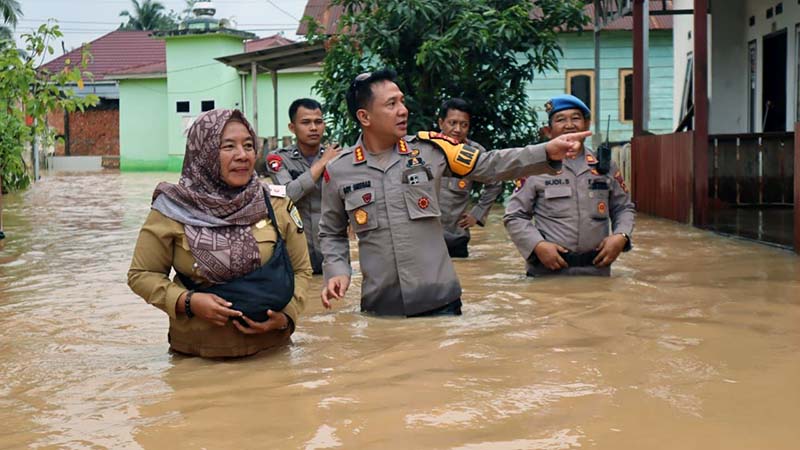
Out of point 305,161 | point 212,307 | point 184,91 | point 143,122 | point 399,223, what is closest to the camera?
point 212,307

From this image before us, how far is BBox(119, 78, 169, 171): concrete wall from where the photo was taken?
4622cm

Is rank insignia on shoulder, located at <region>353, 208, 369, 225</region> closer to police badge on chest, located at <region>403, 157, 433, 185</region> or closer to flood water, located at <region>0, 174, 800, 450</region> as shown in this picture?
police badge on chest, located at <region>403, 157, 433, 185</region>

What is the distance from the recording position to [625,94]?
28.8 meters

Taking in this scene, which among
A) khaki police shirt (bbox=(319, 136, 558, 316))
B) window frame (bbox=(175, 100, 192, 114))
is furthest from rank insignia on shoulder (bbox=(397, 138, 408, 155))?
window frame (bbox=(175, 100, 192, 114))

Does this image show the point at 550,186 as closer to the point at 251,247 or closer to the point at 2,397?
the point at 251,247

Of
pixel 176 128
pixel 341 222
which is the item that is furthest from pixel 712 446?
pixel 176 128

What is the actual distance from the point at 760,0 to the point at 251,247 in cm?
1420

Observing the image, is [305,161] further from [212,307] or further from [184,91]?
[184,91]

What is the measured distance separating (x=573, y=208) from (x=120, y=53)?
50.0 meters

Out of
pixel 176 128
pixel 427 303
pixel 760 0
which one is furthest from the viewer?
pixel 176 128

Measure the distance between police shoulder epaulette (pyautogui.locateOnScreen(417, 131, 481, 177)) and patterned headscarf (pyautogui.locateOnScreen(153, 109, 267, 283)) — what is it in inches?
57.4

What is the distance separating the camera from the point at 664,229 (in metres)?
13.0

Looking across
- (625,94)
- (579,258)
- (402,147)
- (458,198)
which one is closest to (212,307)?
(402,147)

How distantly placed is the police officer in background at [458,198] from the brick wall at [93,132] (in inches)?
1680
